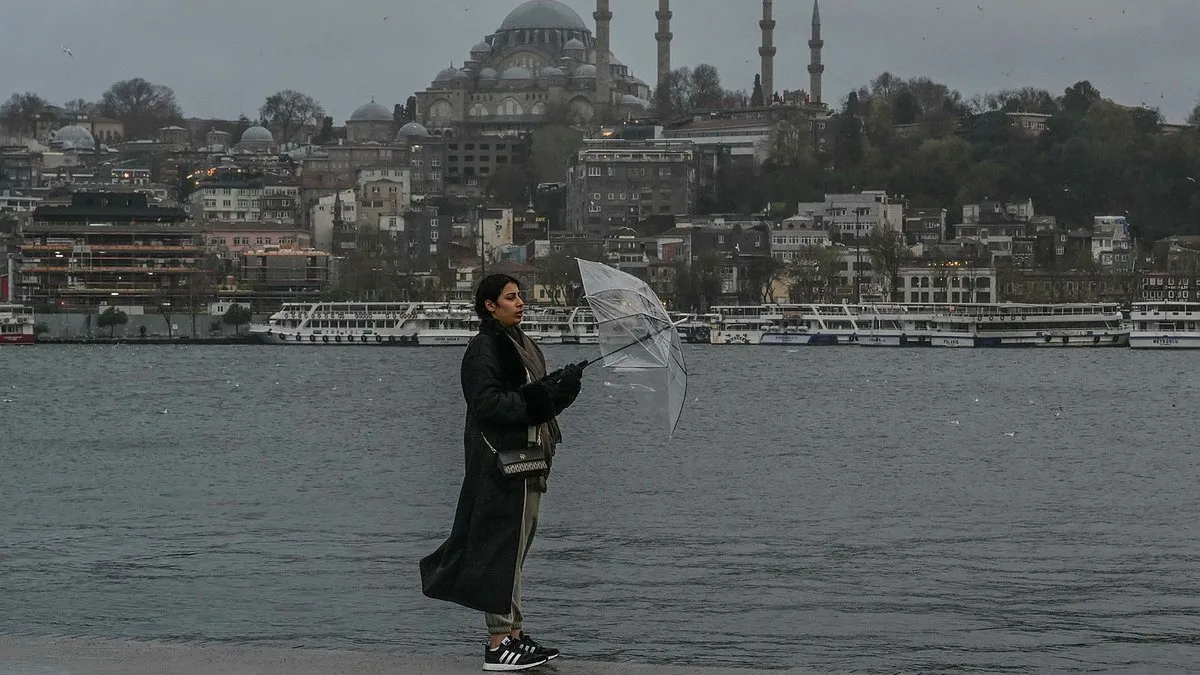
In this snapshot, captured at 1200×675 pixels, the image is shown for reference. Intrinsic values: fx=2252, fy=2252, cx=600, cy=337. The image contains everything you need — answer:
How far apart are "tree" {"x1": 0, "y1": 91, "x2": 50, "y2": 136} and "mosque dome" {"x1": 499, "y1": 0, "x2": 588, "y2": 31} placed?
39.2 m

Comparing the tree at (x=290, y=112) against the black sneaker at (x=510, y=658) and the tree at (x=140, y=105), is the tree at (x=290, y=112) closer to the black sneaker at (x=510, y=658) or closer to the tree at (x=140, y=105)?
the tree at (x=140, y=105)

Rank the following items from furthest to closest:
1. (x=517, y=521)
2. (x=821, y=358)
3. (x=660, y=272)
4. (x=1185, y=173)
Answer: (x=1185, y=173)
(x=660, y=272)
(x=821, y=358)
(x=517, y=521)

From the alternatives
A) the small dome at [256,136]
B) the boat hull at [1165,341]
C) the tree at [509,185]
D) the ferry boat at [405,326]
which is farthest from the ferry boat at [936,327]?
the small dome at [256,136]

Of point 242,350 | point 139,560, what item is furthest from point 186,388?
point 139,560

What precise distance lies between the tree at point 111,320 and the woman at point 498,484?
81.4 meters

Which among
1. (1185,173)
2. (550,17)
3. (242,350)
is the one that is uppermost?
(550,17)

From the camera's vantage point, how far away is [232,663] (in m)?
7.81

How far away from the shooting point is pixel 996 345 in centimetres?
7619

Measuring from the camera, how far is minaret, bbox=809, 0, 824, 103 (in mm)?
139750

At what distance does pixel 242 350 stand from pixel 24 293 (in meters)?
22.8

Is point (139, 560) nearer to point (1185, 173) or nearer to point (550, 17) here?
point (1185, 173)

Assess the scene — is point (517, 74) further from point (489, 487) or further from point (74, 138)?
point (489, 487)

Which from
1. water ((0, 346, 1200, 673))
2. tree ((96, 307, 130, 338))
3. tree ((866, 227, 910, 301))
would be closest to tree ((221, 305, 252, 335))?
tree ((96, 307, 130, 338))

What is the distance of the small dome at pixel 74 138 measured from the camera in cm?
15625
